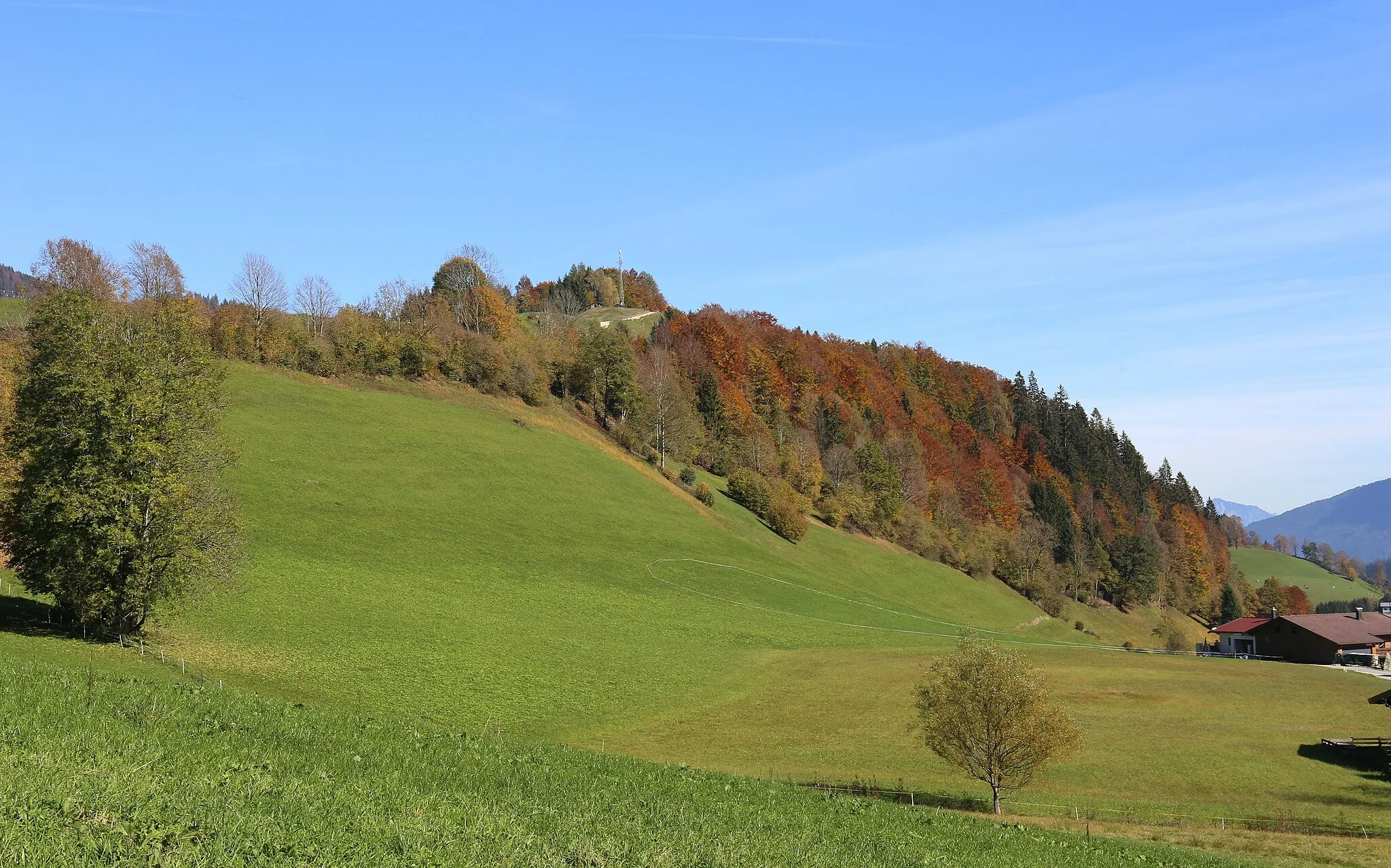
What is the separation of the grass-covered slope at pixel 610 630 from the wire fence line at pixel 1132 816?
5.62ft

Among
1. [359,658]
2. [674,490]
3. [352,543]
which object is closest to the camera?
[359,658]

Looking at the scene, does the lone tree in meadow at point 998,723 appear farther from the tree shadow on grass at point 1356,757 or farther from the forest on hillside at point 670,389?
the forest on hillside at point 670,389

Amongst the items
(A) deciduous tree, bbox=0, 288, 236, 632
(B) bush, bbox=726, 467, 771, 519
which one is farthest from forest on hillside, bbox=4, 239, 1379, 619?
(A) deciduous tree, bbox=0, 288, 236, 632

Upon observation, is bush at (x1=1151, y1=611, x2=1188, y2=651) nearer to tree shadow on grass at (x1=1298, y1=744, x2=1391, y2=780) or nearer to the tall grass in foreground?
tree shadow on grass at (x1=1298, y1=744, x2=1391, y2=780)

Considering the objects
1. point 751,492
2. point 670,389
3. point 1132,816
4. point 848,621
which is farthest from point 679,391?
point 1132,816

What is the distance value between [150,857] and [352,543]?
2745 inches

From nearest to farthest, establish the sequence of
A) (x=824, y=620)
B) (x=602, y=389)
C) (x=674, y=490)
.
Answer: (x=824, y=620) < (x=674, y=490) < (x=602, y=389)

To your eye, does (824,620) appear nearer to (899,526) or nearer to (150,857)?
(899,526)

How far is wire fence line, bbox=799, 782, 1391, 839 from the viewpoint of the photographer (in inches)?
1531

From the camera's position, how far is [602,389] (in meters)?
141

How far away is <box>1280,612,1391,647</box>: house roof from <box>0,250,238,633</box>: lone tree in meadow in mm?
130087

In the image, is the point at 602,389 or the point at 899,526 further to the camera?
the point at 899,526

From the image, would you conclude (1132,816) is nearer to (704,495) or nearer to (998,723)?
(998,723)

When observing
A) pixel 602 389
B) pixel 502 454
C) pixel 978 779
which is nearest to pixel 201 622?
pixel 978 779
